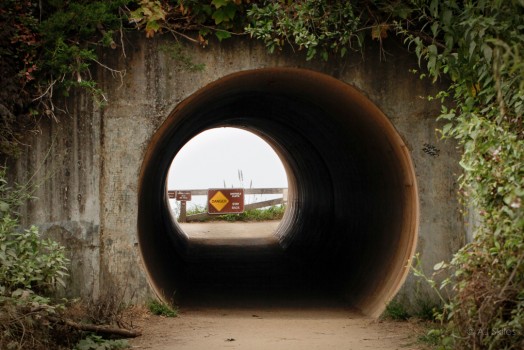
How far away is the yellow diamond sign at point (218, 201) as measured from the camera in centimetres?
2130

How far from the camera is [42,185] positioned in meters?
7.13

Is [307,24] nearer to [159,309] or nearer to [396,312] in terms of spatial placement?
[396,312]

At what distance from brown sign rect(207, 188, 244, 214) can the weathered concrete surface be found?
13.9 m

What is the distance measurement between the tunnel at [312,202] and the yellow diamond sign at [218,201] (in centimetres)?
562

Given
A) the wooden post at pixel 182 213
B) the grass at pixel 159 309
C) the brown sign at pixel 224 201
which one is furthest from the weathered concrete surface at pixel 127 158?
the wooden post at pixel 182 213

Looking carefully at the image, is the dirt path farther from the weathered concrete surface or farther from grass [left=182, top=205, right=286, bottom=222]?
grass [left=182, top=205, right=286, bottom=222]

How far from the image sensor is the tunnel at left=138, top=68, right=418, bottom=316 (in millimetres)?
7855

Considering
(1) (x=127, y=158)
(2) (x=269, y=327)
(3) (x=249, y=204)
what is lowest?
(2) (x=269, y=327)

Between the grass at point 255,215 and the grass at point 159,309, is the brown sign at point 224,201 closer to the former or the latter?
the grass at point 255,215

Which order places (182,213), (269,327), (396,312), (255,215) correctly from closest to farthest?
1. (269,327)
2. (396,312)
3. (182,213)
4. (255,215)

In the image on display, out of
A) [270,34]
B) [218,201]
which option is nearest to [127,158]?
[270,34]

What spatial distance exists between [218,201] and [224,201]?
0.19 metres

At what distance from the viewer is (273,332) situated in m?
6.66

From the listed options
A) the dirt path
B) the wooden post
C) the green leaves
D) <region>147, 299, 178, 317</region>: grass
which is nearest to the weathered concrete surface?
<region>147, 299, 178, 317</region>: grass
